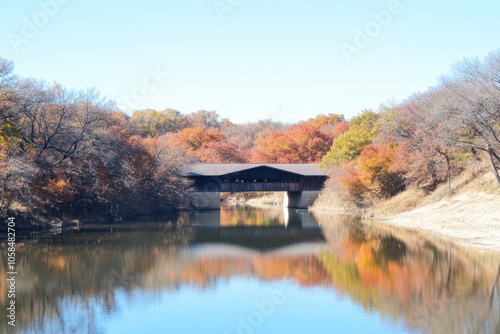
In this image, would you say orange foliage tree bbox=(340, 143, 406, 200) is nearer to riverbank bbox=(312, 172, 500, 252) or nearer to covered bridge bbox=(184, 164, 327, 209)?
riverbank bbox=(312, 172, 500, 252)

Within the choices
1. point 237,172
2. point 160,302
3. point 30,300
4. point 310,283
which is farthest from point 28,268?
point 237,172

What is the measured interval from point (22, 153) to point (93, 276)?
1558cm

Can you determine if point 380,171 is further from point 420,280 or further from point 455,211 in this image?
point 420,280

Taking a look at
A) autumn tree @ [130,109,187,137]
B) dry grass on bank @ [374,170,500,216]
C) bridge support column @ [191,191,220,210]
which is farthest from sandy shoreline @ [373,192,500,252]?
autumn tree @ [130,109,187,137]

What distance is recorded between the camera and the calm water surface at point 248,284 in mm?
15484

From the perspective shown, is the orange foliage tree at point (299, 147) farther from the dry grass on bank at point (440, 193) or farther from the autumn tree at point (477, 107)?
the autumn tree at point (477, 107)

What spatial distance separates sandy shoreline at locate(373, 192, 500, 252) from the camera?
2877 centimetres

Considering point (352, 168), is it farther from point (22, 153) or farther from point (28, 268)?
point (28, 268)

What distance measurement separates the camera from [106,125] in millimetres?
43312

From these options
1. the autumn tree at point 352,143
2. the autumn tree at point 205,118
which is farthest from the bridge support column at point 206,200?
the autumn tree at point 205,118

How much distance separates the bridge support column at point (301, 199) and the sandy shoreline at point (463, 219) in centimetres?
1647

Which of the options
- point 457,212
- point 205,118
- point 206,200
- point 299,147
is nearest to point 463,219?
point 457,212

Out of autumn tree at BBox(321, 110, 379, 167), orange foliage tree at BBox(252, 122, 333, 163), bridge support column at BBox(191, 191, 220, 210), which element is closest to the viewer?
autumn tree at BBox(321, 110, 379, 167)

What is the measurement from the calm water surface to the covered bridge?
76.9 feet
